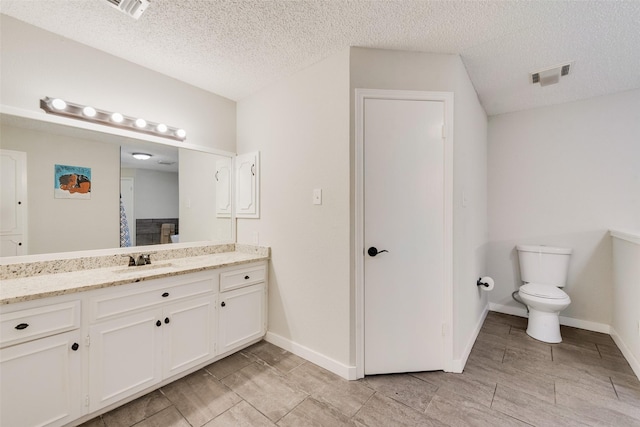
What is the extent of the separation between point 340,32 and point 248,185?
1.57 meters

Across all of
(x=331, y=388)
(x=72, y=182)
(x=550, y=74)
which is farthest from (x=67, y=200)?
(x=550, y=74)

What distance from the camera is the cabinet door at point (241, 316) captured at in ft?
6.97

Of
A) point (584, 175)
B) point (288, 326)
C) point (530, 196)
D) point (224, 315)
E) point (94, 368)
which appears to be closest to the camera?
point (94, 368)

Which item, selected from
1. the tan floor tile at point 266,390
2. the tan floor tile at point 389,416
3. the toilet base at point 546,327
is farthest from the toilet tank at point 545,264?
the tan floor tile at point 266,390

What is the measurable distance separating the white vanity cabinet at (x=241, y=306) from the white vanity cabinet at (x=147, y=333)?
0.09 metres

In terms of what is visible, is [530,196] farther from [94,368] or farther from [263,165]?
[94,368]

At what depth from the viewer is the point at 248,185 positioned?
263cm

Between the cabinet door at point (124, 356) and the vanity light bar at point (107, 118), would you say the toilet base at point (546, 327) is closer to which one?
the cabinet door at point (124, 356)

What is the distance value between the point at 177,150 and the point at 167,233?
79cm

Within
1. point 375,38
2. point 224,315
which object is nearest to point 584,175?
point 375,38

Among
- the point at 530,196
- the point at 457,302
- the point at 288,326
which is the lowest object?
the point at 288,326

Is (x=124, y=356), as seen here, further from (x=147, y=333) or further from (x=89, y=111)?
(x=89, y=111)

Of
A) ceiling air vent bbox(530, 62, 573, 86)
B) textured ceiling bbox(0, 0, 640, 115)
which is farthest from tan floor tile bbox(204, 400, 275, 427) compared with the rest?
ceiling air vent bbox(530, 62, 573, 86)

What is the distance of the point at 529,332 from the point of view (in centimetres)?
254
